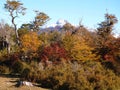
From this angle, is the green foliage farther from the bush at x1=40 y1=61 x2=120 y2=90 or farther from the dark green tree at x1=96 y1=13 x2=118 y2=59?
the dark green tree at x1=96 y1=13 x2=118 y2=59

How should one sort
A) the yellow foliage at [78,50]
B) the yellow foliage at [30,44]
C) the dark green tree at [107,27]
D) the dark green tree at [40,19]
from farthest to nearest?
the dark green tree at [40,19], the dark green tree at [107,27], the yellow foliage at [30,44], the yellow foliage at [78,50]

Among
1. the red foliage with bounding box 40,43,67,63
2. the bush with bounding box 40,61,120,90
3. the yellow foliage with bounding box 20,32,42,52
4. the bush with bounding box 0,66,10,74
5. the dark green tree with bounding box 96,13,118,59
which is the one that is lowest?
the bush with bounding box 40,61,120,90

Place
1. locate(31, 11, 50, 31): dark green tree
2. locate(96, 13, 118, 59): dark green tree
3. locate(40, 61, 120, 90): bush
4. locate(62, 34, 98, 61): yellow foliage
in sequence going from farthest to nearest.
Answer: locate(31, 11, 50, 31): dark green tree
locate(96, 13, 118, 59): dark green tree
locate(62, 34, 98, 61): yellow foliage
locate(40, 61, 120, 90): bush

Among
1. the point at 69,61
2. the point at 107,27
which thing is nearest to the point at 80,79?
the point at 69,61

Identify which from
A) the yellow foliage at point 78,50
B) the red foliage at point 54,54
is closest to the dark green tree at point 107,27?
the yellow foliage at point 78,50

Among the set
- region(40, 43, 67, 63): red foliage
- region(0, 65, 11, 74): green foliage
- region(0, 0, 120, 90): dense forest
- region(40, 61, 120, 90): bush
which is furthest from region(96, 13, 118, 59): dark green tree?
region(40, 61, 120, 90): bush

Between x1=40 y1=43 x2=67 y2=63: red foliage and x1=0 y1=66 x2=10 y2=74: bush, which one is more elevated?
x1=40 y1=43 x2=67 y2=63: red foliage

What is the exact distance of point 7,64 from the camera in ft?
131

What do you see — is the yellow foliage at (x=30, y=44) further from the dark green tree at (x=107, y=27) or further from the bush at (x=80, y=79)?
the bush at (x=80, y=79)

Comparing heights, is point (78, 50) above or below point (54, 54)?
above

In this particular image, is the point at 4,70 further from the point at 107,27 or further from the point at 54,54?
the point at 107,27

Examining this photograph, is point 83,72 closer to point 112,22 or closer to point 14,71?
point 14,71

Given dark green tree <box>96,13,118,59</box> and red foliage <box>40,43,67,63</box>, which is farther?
dark green tree <box>96,13,118,59</box>

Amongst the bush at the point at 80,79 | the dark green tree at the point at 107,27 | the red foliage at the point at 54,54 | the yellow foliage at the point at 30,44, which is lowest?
the bush at the point at 80,79
